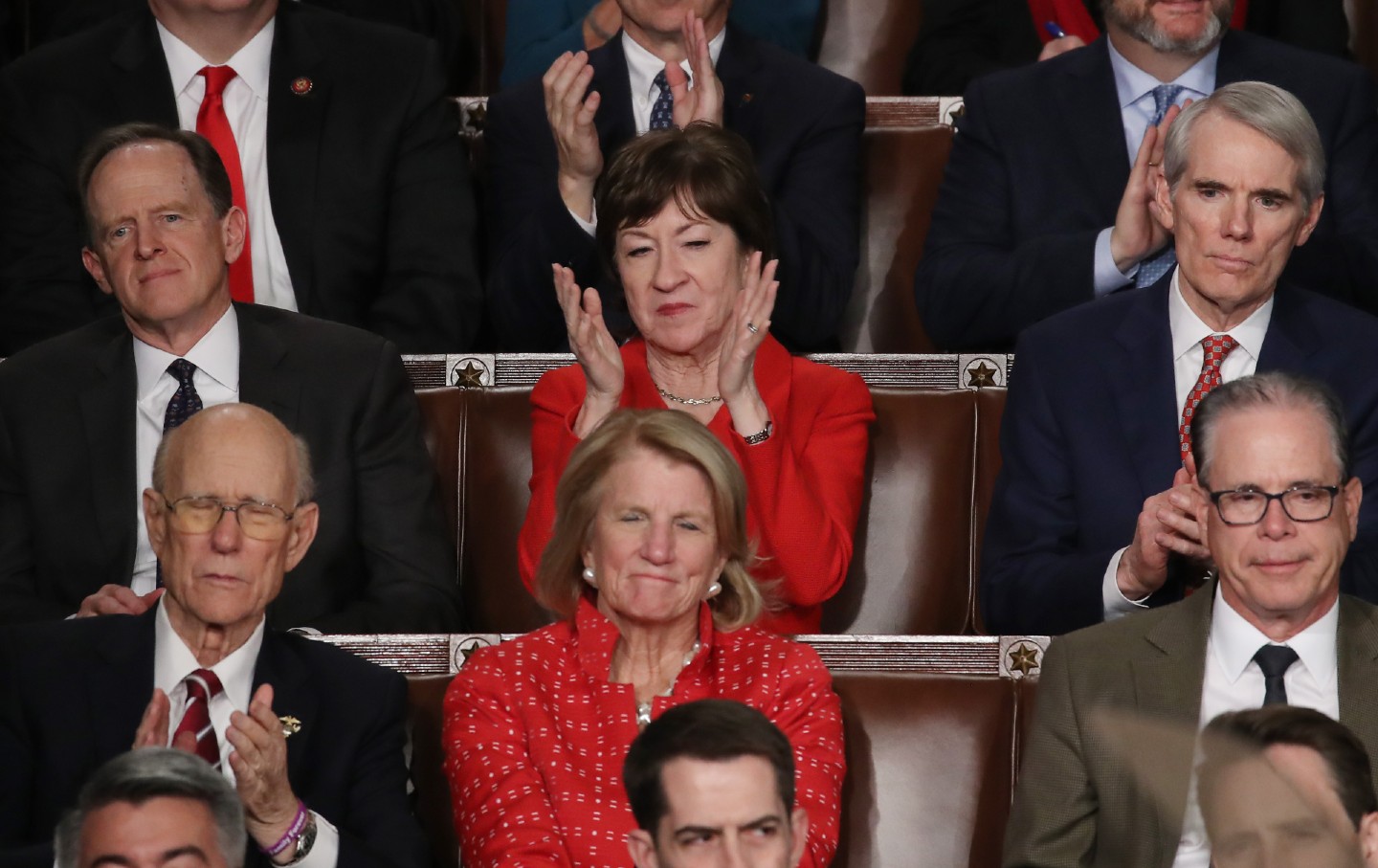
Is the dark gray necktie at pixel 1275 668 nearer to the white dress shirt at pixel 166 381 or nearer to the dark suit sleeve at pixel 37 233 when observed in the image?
the white dress shirt at pixel 166 381

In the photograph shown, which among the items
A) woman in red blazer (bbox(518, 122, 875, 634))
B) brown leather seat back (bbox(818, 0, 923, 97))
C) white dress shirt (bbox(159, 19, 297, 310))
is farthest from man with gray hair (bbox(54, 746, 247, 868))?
brown leather seat back (bbox(818, 0, 923, 97))

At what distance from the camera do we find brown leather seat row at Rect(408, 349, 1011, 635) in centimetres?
265

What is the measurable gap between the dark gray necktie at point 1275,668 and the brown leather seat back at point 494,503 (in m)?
0.88

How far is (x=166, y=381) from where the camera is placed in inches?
101

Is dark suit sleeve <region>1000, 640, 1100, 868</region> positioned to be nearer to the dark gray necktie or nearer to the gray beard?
the dark gray necktie

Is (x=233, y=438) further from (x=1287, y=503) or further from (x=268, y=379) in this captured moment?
(x=1287, y=503)

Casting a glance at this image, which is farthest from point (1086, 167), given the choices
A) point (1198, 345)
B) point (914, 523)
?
point (914, 523)

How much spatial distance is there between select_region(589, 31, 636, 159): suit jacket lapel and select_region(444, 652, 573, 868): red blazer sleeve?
1013 mm

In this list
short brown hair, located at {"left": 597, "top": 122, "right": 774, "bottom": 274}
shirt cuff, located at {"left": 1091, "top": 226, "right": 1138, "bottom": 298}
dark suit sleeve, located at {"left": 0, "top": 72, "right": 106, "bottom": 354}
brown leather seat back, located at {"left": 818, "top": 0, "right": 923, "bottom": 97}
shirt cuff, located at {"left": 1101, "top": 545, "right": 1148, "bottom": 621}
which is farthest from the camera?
brown leather seat back, located at {"left": 818, "top": 0, "right": 923, "bottom": 97}

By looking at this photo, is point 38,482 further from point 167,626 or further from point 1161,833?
point 1161,833

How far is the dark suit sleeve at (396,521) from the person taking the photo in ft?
8.06

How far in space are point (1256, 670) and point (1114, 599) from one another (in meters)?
0.24

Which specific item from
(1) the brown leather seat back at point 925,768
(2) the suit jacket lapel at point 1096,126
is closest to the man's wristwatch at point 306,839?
(1) the brown leather seat back at point 925,768

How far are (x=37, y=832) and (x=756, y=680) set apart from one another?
680mm
